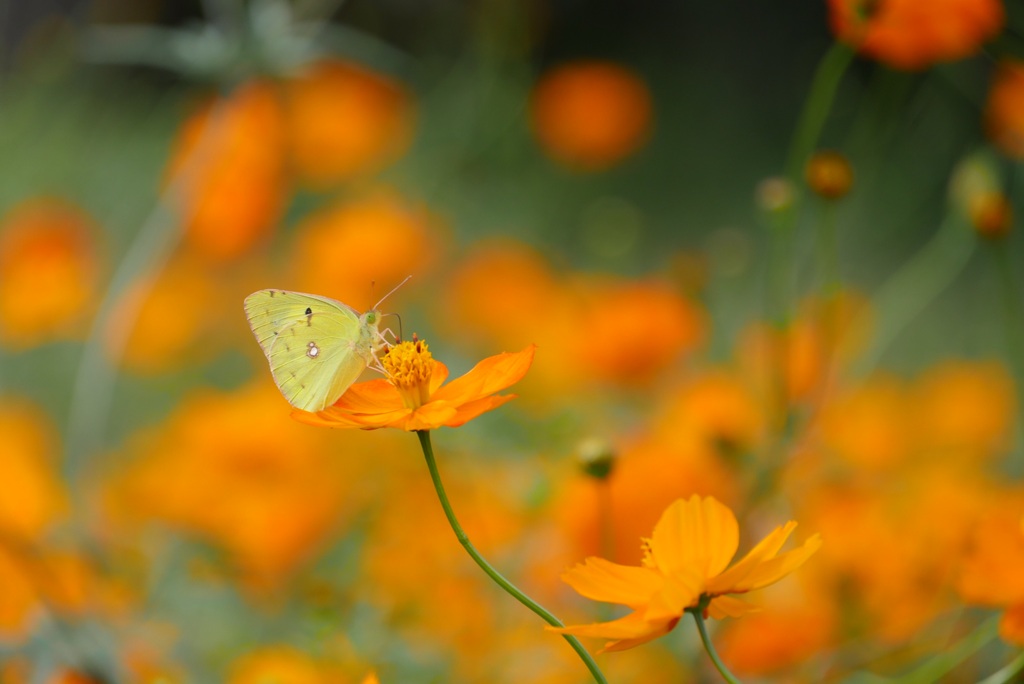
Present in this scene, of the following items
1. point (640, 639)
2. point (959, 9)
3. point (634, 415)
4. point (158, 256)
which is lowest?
point (634, 415)

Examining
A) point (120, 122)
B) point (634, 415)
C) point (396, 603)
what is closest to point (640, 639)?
point (396, 603)

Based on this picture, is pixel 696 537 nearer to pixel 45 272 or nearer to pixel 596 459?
pixel 596 459

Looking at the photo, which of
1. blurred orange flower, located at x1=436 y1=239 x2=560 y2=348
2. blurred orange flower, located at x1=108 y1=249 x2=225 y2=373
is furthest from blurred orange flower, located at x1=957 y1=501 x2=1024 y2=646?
blurred orange flower, located at x1=108 y1=249 x2=225 y2=373

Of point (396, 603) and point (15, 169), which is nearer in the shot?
point (396, 603)

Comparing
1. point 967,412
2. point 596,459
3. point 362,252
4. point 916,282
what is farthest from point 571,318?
point 916,282

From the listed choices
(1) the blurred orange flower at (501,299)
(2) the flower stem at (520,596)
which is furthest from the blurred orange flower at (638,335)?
(2) the flower stem at (520,596)

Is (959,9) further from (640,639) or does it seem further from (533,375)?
(533,375)
